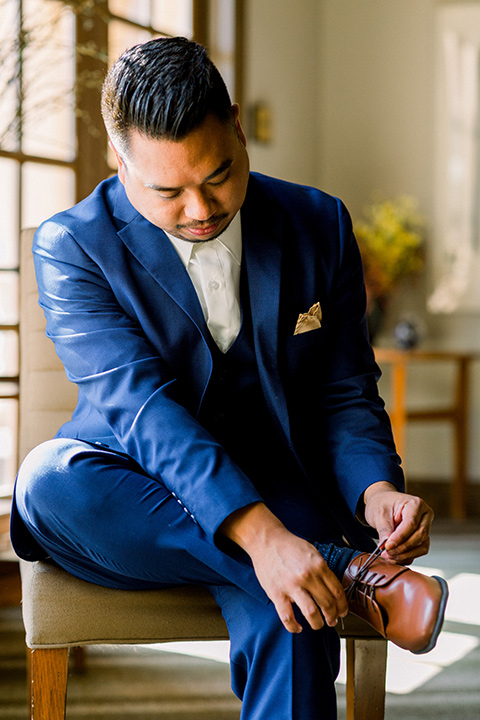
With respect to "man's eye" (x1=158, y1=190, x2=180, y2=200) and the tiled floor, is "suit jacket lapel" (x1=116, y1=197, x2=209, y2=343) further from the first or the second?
the tiled floor

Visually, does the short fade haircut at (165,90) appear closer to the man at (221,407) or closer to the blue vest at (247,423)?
the man at (221,407)

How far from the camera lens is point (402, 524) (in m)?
1.07

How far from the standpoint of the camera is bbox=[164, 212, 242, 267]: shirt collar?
130 cm

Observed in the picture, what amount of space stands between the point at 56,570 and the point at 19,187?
5.62 ft

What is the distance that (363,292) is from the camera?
4.66ft

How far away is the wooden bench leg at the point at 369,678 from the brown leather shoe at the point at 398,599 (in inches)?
8.1

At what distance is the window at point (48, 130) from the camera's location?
2602 millimetres

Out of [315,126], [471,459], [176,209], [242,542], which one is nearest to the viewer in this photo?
[242,542]

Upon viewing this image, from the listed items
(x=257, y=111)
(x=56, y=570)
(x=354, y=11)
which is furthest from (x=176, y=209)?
(x=354, y=11)

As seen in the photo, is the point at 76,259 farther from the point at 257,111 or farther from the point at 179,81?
the point at 257,111

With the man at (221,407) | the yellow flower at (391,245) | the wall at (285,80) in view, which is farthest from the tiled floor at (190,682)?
the wall at (285,80)

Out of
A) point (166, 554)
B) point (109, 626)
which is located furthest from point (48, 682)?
point (166, 554)

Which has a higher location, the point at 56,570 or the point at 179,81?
the point at 179,81

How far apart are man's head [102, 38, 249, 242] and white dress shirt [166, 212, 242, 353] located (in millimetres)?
124
